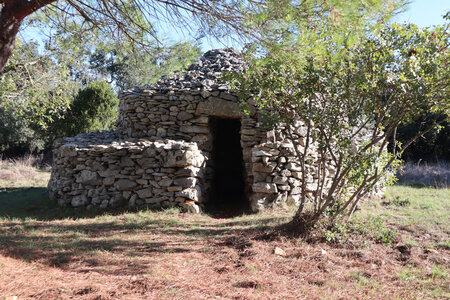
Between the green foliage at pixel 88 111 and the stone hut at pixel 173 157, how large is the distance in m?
6.06

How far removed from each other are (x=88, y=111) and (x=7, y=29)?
35.0ft

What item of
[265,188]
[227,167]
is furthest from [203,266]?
[227,167]

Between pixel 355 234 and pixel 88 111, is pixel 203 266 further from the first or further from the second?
pixel 88 111

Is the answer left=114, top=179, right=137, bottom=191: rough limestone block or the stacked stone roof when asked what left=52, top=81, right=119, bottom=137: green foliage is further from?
left=114, top=179, right=137, bottom=191: rough limestone block

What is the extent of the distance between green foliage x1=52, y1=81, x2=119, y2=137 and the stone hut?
6.06 metres

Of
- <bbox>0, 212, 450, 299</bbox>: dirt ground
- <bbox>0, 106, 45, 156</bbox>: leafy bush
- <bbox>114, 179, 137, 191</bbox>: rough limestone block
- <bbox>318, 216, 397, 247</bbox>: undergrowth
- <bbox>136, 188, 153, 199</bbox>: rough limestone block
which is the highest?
<bbox>0, 106, 45, 156</bbox>: leafy bush

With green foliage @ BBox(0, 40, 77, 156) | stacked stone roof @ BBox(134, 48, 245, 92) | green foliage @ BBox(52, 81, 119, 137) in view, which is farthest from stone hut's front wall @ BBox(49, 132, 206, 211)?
green foliage @ BBox(52, 81, 119, 137)

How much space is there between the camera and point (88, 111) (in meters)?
13.7

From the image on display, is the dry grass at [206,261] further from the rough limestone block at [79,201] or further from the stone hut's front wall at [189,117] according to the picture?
the stone hut's front wall at [189,117]

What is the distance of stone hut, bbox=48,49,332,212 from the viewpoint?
22.0 ft

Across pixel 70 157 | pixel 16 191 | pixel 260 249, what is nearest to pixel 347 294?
pixel 260 249

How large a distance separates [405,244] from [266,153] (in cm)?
304

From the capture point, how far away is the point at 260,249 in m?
4.36

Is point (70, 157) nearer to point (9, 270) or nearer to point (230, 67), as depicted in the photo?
point (9, 270)
